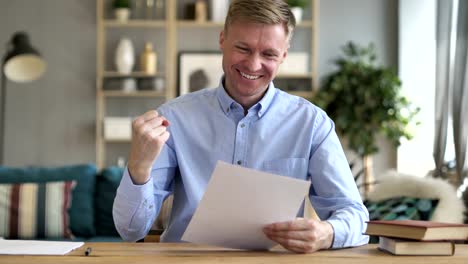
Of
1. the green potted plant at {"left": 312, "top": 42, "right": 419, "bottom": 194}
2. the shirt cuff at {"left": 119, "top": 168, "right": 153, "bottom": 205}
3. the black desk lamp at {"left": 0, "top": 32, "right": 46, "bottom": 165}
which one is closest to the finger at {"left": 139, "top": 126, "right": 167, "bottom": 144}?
the shirt cuff at {"left": 119, "top": 168, "right": 153, "bottom": 205}

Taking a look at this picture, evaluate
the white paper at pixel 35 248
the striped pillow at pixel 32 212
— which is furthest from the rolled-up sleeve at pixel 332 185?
the striped pillow at pixel 32 212

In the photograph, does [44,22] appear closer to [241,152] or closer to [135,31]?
[135,31]

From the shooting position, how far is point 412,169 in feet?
18.9

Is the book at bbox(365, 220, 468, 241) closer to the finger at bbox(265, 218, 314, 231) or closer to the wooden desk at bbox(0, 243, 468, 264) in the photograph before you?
the wooden desk at bbox(0, 243, 468, 264)

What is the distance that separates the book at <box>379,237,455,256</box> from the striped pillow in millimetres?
2887

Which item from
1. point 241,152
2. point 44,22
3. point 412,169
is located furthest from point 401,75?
point 241,152

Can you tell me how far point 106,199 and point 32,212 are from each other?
0.44m

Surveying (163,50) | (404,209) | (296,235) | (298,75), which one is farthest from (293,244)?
(163,50)

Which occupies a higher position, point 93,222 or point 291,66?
point 291,66

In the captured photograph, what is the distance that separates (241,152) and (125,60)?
437 cm

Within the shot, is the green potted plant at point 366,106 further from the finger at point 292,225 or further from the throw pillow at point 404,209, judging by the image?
the finger at point 292,225

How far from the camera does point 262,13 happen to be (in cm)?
186

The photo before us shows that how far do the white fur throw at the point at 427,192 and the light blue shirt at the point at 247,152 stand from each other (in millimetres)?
1283

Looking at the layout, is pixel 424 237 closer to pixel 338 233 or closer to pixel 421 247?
pixel 421 247
